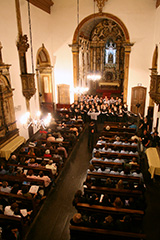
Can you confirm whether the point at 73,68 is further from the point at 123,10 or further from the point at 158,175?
the point at 158,175

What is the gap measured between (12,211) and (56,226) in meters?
1.39

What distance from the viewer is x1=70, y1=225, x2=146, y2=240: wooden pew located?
15.1ft

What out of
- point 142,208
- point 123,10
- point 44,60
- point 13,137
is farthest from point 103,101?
point 142,208

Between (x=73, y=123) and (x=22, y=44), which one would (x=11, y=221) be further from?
(x=22, y=44)

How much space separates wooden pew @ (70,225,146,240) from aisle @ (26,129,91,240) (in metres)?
A: 0.77

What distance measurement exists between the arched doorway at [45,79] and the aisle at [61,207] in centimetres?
784

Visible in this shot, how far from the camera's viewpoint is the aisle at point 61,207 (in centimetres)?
570

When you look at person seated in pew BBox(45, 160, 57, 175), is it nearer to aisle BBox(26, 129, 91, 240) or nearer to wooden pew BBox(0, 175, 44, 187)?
aisle BBox(26, 129, 91, 240)

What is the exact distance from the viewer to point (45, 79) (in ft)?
52.8

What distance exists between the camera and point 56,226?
A: 19.5ft

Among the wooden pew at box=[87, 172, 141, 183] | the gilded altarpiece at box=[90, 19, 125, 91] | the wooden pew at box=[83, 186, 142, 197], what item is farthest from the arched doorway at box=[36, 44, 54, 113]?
the wooden pew at box=[83, 186, 142, 197]

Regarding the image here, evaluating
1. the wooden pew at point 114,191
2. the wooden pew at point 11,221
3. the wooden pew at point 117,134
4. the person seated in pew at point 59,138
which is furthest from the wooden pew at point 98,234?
the wooden pew at point 117,134

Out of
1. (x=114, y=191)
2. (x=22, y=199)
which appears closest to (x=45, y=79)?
(x=22, y=199)

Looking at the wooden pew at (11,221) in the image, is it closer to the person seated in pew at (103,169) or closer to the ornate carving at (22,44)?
the person seated in pew at (103,169)
